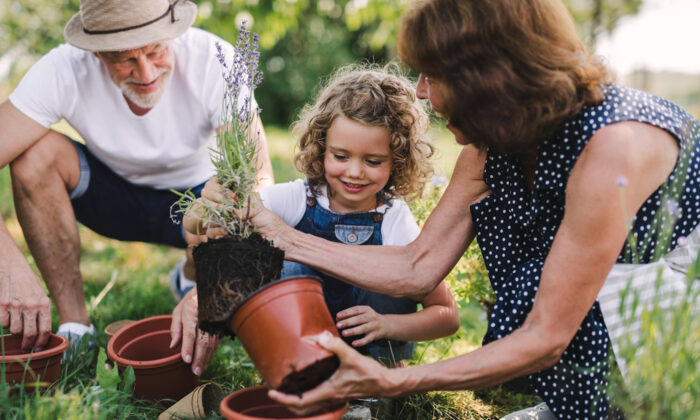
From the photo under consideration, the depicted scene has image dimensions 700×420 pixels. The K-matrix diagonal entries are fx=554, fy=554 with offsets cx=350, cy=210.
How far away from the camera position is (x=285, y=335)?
1639 millimetres

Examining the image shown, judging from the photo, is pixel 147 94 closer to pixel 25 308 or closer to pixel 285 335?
pixel 25 308

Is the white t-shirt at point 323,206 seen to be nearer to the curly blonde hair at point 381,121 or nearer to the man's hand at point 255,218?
the curly blonde hair at point 381,121

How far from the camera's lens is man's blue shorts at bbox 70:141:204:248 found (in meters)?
3.05

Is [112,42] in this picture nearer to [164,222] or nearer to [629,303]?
[164,222]

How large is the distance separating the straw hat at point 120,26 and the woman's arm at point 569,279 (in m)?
1.82

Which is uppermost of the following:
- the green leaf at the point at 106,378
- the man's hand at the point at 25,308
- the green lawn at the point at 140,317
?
the man's hand at the point at 25,308

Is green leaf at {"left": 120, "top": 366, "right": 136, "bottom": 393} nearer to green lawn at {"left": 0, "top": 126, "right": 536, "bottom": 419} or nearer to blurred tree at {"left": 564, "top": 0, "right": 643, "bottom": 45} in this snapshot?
green lawn at {"left": 0, "top": 126, "right": 536, "bottom": 419}

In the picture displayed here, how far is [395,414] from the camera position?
7.21 ft

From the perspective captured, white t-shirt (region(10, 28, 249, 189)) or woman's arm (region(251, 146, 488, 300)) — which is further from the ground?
white t-shirt (region(10, 28, 249, 189))

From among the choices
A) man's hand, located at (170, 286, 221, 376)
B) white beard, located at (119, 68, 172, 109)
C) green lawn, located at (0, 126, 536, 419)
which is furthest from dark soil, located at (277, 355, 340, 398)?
white beard, located at (119, 68, 172, 109)

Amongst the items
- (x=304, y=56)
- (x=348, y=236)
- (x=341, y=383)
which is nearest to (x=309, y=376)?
(x=341, y=383)

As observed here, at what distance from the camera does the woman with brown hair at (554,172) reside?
1619 millimetres

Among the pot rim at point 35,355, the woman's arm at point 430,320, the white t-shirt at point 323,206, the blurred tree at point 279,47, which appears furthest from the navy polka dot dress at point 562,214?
the blurred tree at point 279,47

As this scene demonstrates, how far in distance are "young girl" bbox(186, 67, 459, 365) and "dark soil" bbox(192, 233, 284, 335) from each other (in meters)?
0.59
